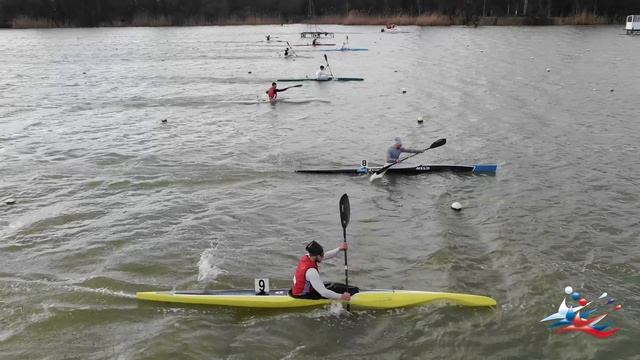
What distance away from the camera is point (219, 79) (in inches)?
1729

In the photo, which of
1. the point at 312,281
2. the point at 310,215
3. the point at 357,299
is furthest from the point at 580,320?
the point at 310,215

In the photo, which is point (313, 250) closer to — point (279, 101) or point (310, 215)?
point (310, 215)

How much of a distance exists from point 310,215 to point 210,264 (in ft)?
13.1

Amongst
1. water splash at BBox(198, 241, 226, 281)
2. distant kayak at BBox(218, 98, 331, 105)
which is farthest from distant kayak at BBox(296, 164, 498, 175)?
distant kayak at BBox(218, 98, 331, 105)

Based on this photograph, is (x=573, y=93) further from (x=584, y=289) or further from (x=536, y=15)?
(x=536, y=15)

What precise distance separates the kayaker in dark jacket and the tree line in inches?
3368

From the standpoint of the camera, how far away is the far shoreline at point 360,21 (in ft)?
278

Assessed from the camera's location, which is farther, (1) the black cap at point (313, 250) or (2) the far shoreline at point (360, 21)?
(2) the far shoreline at point (360, 21)

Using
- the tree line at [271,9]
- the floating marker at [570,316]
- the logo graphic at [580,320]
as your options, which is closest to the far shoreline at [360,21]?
the tree line at [271,9]

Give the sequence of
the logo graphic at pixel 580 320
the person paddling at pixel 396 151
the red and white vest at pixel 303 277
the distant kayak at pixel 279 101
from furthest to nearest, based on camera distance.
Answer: the distant kayak at pixel 279 101 < the person paddling at pixel 396 151 < the red and white vest at pixel 303 277 < the logo graphic at pixel 580 320

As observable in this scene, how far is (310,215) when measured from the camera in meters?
16.6

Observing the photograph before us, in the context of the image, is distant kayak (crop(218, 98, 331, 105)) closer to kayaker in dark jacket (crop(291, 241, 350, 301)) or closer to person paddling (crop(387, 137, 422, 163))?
person paddling (crop(387, 137, 422, 163))

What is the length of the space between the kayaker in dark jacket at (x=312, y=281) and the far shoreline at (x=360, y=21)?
3284 inches

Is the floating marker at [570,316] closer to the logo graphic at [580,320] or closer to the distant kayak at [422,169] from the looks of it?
the logo graphic at [580,320]
